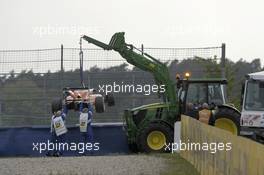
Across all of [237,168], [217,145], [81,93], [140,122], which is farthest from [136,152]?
[237,168]

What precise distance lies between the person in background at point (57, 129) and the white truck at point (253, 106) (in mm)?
6316

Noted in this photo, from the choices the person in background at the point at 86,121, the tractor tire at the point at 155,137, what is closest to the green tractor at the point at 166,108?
the tractor tire at the point at 155,137

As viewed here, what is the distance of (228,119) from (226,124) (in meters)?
0.18

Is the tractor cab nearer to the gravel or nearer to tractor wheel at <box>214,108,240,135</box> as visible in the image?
tractor wheel at <box>214,108,240,135</box>

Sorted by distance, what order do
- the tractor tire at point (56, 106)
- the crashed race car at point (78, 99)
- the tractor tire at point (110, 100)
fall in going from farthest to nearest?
the tractor tire at point (110, 100) → the tractor tire at point (56, 106) → the crashed race car at point (78, 99)

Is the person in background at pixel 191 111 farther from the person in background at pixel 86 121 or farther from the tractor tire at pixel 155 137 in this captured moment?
the person in background at pixel 86 121

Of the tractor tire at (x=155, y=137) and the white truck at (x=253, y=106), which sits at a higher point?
the white truck at (x=253, y=106)

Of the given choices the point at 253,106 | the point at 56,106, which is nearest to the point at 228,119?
the point at 253,106

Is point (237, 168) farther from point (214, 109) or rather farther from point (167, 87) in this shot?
point (167, 87)

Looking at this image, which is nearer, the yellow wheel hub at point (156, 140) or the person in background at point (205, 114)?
the person in background at point (205, 114)

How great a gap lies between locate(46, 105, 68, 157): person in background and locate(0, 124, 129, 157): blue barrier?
45 cm

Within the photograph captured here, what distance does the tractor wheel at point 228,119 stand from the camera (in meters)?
20.9

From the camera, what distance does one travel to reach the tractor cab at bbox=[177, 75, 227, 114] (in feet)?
71.2

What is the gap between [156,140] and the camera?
70.1 ft
